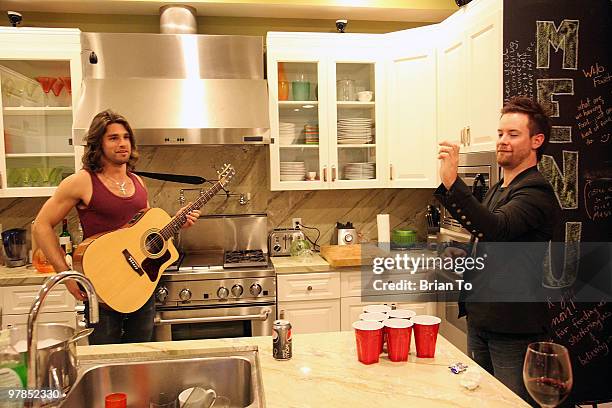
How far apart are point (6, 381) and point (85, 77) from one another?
7.75 feet

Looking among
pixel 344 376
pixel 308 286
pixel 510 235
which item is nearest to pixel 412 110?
pixel 308 286

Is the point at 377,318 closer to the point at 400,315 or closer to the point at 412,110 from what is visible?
the point at 400,315

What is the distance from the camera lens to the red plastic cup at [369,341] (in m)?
1.37

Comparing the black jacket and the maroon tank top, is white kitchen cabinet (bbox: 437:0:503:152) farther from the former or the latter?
the maroon tank top

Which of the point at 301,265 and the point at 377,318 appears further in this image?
the point at 301,265

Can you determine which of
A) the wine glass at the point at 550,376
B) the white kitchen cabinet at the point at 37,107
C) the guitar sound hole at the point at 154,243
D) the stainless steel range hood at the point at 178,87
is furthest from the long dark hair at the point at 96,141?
the wine glass at the point at 550,376

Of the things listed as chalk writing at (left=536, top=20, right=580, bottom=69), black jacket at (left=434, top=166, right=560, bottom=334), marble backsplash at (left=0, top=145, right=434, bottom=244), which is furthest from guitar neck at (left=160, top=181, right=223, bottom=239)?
chalk writing at (left=536, top=20, right=580, bottom=69)

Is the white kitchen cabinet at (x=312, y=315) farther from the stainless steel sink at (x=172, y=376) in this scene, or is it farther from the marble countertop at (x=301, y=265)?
the stainless steel sink at (x=172, y=376)

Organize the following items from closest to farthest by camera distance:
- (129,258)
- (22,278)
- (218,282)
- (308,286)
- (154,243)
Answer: (129,258) < (154,243) < (22,278) < (218,282) < (308,286)

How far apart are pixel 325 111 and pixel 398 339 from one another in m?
2.12

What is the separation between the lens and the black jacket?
1.69 m

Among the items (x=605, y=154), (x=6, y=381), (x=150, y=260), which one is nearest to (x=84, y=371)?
(x=6, y=381)

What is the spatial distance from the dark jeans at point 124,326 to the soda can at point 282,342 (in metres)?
1.15

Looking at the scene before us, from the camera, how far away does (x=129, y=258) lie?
2.33 m
